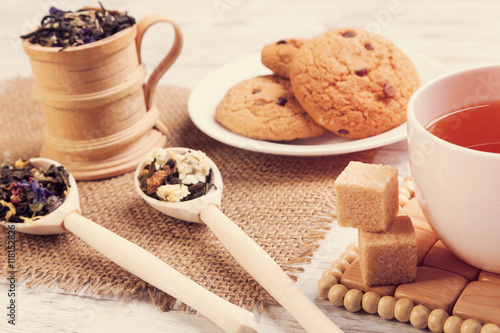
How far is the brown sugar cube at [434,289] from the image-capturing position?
109cm

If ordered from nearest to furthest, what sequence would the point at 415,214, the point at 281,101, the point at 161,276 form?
the point at 161,276 < the point at 415,214 < the point at 281,101

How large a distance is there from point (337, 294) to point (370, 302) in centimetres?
7

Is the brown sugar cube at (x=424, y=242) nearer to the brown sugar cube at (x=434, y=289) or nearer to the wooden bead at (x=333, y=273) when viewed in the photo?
the brown sugar cube at (x=434, y=289)

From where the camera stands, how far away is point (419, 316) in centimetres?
108

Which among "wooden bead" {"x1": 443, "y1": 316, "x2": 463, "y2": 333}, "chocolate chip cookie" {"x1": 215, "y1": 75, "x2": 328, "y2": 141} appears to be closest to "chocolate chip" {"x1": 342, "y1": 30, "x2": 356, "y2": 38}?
"chocolate chip cookie" {"x1": 215, "y1": 75, "x2": 328, "y2": 141}

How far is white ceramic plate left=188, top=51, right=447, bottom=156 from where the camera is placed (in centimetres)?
162

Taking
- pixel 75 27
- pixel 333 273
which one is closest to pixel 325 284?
pixel 333 273

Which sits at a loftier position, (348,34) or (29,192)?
(348,34)

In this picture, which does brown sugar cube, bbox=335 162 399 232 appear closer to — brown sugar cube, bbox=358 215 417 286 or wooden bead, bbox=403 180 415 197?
brown sugar cube, bbox=358 215 417 286

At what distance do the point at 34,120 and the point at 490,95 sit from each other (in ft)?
5.37

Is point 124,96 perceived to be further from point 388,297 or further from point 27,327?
point 388,297

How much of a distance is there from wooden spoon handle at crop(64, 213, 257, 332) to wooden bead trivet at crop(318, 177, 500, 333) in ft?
0.63

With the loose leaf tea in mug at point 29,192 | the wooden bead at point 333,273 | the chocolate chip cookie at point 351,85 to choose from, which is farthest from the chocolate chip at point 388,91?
the loose leaf tea in mug at point 29,192

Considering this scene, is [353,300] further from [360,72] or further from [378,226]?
[360,72]
